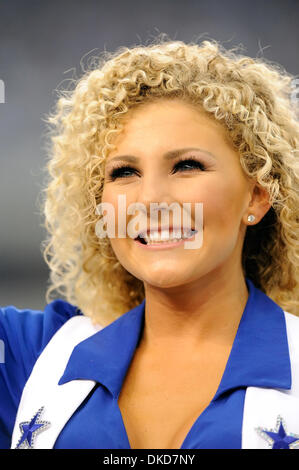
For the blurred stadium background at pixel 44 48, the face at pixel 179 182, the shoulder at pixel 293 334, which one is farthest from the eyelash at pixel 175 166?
the blurred stadium background at pixel 44 48

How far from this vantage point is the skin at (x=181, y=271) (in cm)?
135

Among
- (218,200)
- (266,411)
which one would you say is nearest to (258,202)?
(218,200)

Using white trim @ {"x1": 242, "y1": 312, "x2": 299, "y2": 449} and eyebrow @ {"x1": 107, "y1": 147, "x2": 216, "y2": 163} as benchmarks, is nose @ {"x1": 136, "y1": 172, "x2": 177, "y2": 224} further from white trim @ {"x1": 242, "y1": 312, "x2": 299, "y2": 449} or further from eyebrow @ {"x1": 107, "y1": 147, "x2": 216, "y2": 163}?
white trim @ {"x1": 242, "y1": 312, "x2": 299, "y2": 449}

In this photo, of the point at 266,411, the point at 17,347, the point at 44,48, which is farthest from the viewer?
the point at 44,48

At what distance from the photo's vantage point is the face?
1353 millimetres

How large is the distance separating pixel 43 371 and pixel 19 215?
1.36 meters

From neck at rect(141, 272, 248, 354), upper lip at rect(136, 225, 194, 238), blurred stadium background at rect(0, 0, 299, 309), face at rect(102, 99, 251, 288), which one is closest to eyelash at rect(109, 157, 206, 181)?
face at rect(102, 99, 251, 288)

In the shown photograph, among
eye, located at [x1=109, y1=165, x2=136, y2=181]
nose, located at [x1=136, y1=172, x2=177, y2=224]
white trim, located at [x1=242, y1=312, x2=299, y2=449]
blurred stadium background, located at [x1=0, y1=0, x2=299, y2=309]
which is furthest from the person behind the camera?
blurred stadium background, located at [x1=0, y1=0, x2=299, y2=309]

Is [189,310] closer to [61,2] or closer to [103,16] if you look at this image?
[103,16]

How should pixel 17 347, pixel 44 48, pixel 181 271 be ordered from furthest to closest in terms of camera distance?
pixel 44 48 → pixel 17 347 → pixel 181 271

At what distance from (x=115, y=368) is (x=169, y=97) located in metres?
0.65

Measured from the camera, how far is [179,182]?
1.36 m

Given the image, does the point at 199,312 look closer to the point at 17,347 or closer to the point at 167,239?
the point at 167,239

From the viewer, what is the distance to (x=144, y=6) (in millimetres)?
3039
